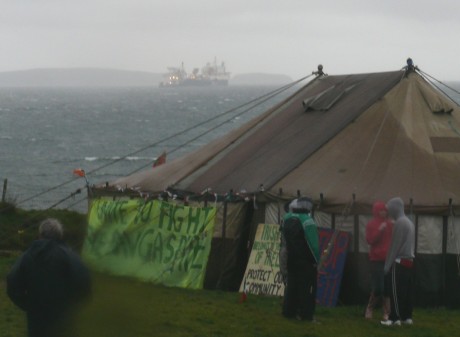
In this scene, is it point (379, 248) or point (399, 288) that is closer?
point (399, 288)

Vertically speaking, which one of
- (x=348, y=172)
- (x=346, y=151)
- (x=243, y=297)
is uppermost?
(x=346, y=151)

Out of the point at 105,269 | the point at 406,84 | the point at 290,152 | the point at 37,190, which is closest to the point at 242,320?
the point at 105,269

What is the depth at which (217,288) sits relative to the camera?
16.4 metres

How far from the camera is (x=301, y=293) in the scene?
1279cm

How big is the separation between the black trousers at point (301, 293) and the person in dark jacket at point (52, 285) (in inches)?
178

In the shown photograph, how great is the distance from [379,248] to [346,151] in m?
3.54

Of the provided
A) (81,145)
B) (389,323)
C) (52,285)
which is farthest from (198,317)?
(81,145)

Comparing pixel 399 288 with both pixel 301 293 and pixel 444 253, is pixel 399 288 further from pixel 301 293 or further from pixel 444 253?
pixel 444 253

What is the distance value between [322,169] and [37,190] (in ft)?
115

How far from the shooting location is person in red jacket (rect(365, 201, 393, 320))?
13141mm

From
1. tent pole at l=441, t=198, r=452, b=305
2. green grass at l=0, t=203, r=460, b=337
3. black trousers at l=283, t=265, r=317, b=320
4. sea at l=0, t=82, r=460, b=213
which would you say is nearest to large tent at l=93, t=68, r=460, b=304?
tent pole at l=441, t=198, r=452, b=305

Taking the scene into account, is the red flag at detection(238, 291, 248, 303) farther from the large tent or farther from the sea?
the sea

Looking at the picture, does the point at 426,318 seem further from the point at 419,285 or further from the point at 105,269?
the point at 105,269

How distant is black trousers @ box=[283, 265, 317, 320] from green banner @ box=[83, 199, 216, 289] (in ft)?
10.7
